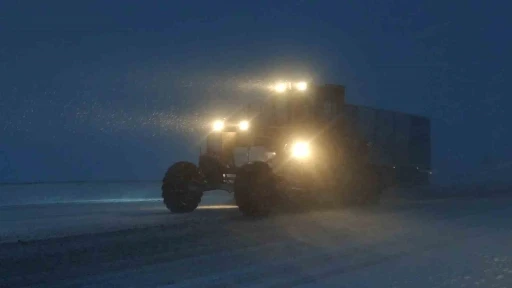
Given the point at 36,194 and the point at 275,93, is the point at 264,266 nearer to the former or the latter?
the point at 275,93

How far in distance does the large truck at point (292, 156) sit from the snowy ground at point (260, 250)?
1.14 m

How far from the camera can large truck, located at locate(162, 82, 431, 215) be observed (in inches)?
753

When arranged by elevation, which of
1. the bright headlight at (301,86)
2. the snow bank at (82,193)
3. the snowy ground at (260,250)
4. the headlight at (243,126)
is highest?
the bright headlight at (301,86)

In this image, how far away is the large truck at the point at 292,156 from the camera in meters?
19.1

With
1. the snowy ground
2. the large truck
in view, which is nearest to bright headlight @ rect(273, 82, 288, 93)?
the large truck

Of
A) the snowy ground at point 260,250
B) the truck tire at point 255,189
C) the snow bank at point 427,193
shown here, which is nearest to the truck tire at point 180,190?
the snowy ground at point 260,250

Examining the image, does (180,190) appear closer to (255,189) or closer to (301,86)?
A: (255,189)

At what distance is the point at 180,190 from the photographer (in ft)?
65.7

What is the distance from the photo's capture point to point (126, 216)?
19.2 meters

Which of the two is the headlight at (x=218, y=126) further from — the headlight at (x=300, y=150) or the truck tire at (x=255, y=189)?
the truck tire at (x=255, y=189)

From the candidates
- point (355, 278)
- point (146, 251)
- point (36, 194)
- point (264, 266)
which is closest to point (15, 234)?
point (146, 251)

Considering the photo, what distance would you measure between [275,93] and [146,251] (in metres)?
10.2

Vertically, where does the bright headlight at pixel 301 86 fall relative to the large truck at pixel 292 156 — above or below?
above

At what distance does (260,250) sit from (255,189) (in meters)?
4.64
